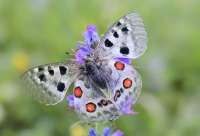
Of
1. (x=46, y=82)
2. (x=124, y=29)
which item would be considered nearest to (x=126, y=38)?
(x=124, y=29)

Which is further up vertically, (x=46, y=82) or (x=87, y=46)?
(x=87, y=46)

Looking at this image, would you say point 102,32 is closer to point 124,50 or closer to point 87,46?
point 87,46

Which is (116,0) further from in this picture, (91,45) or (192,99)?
(91,45)

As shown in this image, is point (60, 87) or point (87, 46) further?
point (87, 46)

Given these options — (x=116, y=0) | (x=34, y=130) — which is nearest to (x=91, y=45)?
(x=34, y=130)

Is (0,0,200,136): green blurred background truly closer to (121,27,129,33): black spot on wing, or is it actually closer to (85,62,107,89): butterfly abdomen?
(85,62,107,89): butterfly abdomen
